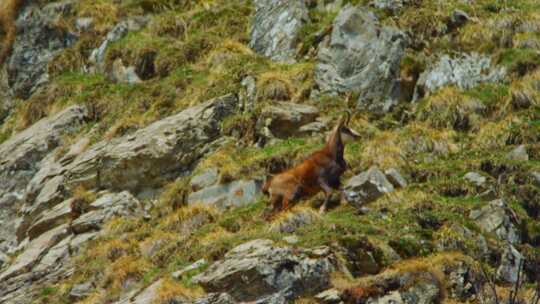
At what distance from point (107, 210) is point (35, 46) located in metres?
10.2

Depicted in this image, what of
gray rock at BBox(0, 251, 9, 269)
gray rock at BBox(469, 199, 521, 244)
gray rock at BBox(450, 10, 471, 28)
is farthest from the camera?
gray rock at BBox(450, 10, 471, 28)

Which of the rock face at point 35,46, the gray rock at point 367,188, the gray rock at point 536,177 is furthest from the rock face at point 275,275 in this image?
the rock face at point 35,46

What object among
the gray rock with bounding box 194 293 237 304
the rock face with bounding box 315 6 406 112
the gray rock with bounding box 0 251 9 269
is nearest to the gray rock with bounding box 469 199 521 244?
the gray rock with bounding box 194 293 237 304

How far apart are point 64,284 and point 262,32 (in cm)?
929

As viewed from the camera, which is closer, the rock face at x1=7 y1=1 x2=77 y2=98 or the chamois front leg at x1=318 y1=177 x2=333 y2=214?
the chamois front leg at x1=318 y1=177 x2=333 y2=214

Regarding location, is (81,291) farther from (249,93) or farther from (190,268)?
(249,93)

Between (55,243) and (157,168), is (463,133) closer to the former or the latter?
(157,168)

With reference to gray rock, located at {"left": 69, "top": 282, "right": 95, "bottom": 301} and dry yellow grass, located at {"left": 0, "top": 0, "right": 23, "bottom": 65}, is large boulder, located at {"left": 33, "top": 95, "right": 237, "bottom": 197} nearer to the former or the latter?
gray rock, located at {"left": 69, "top": 282, "right": 95, "bottom": 301}

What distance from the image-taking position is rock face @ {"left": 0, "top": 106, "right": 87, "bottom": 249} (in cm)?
2289

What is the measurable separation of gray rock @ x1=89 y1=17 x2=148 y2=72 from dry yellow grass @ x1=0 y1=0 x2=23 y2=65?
3.42 metres

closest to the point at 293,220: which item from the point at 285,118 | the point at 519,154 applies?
the point at 519,154

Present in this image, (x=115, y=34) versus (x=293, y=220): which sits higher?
(x=115, y=34)

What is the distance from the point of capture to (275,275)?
45.0 ft

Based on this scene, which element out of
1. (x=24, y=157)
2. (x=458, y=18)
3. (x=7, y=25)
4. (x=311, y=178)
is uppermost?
(x=7, y=25)
